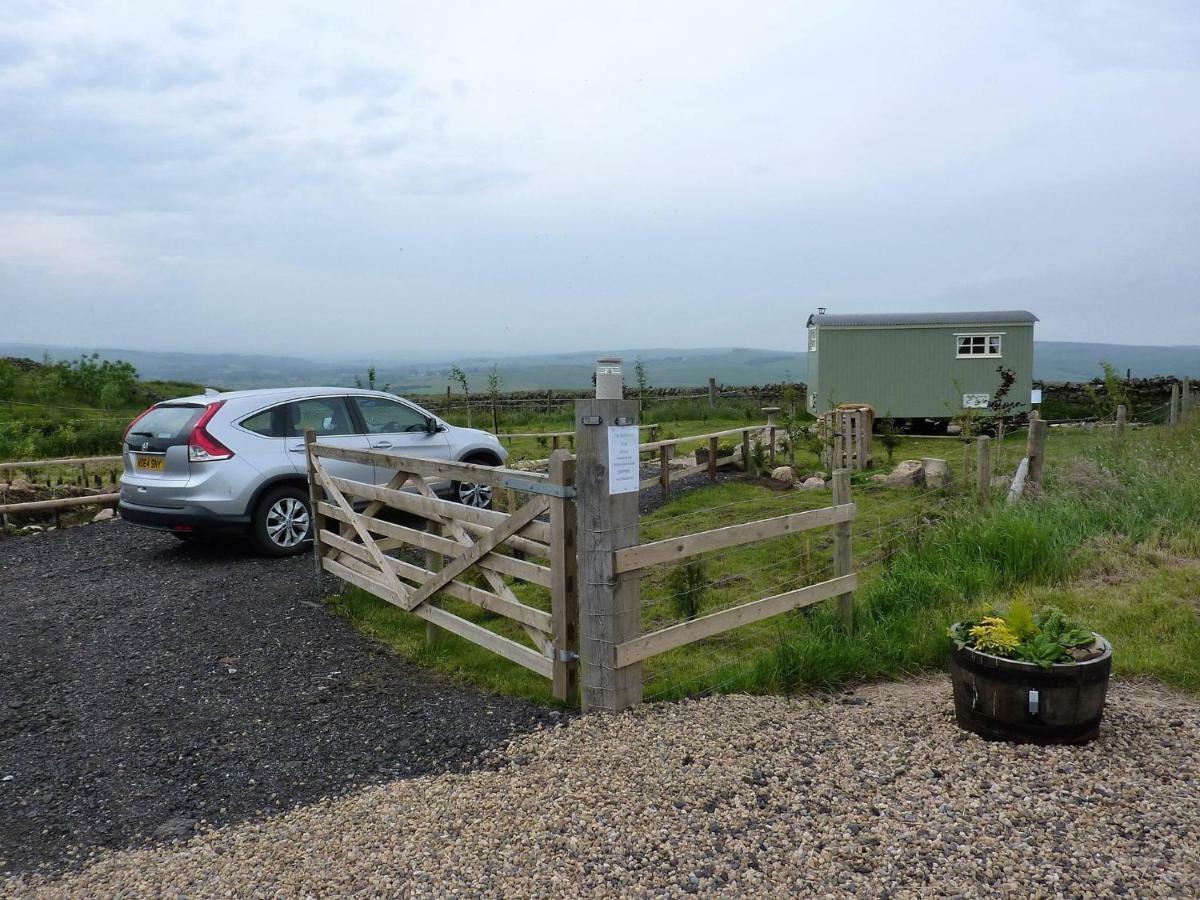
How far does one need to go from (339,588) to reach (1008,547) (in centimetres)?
517

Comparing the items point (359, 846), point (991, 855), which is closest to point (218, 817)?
point (359, 846)

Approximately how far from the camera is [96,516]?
1110cm

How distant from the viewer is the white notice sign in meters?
4.33

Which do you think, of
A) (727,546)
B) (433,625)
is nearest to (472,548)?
(433,625)

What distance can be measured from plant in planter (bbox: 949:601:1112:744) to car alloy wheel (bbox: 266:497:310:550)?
616 cm

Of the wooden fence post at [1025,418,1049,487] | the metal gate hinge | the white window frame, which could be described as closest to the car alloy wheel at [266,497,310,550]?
the metal gate hinge

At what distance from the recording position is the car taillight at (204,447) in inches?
314

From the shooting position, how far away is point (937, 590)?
6.29 meters

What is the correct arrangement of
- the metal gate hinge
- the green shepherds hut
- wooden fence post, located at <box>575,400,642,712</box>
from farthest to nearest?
the green shepherds hut
the metal gate hinge
wooden fence post, located at <box>575,400,642,712</box>

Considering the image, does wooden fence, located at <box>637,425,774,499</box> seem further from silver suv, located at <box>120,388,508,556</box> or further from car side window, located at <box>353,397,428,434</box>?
silver suv, located at <box>120,388,508,556</box>

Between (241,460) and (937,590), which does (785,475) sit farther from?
(241,460)

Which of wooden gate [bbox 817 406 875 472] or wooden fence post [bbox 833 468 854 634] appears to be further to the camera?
wooden gate [bbox 817 406 875 472]

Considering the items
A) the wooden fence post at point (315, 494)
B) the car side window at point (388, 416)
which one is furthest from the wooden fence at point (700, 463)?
the wooden fence post at point (315, 494)

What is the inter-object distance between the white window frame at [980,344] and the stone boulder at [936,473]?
1128cm
